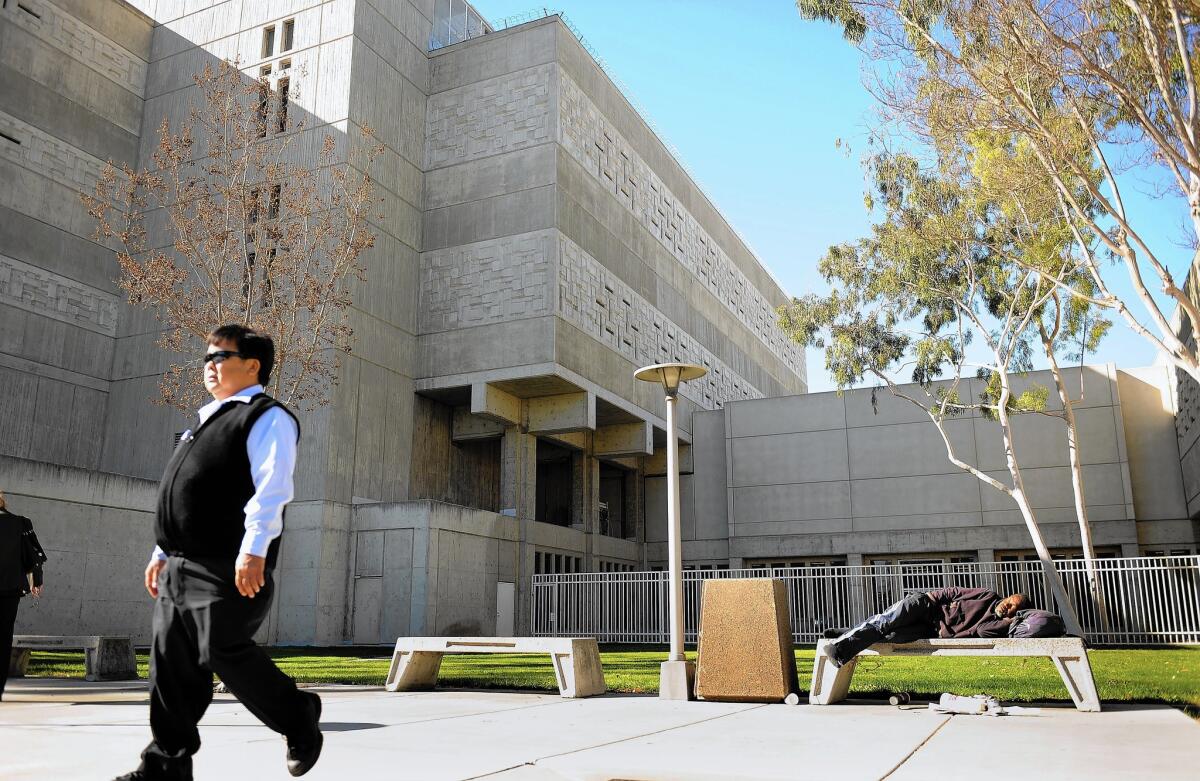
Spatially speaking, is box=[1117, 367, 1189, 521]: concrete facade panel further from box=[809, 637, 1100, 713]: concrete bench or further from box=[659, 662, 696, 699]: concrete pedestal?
box=[659, 662, 696, 699]: concrete pedestal

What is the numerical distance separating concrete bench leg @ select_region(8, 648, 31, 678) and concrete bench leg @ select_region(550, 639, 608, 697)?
287 inches

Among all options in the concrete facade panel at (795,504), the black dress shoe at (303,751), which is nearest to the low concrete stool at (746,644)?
the black dress shoe at (303,751)

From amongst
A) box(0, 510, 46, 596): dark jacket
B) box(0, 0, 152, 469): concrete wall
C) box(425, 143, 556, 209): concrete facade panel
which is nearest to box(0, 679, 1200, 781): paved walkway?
box(0, 510, 46, 596): dark jacket

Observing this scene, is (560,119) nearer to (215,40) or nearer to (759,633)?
(215,40)

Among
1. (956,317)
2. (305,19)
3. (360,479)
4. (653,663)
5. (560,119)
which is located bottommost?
(653,663)

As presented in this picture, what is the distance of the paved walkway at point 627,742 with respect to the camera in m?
4.61

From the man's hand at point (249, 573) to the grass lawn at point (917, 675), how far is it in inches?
270

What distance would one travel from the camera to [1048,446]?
31.8 meters

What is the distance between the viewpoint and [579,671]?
9.15m

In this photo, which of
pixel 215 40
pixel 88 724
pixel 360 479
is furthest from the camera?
pixel 215 40

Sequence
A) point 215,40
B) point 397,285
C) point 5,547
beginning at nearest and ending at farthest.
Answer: point 5,547
point 397,285
point 215,40

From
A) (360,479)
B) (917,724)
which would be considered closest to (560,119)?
(360,479)

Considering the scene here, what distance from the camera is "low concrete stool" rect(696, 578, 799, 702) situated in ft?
28.0

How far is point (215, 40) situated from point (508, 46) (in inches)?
388
